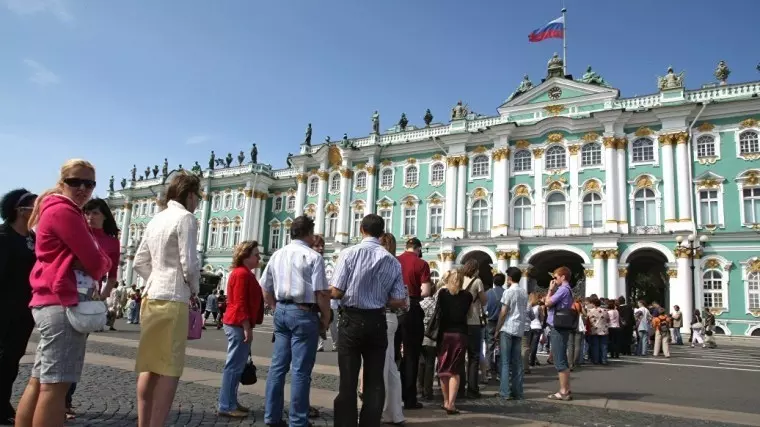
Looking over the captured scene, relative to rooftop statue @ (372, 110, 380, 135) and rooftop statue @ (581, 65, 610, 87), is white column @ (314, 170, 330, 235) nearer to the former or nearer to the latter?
rooftop statue @ (372, 110, 380, 135)

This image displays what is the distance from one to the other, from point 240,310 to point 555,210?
26.9 meters

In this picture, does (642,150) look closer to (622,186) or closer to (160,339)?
(622,186)

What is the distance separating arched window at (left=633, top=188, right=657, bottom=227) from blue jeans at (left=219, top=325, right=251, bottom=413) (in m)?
26.9

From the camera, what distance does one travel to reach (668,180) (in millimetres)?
27031

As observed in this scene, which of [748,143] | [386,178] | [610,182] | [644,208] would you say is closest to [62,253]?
[610,182]

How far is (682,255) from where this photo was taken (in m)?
25.6

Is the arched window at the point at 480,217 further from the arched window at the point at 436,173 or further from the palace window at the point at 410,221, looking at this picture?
the palace window at the point at 410,221

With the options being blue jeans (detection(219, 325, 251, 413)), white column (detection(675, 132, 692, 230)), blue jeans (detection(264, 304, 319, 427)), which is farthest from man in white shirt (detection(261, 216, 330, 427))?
white column (detection(675, 132, 692, 230))

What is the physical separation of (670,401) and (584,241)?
21397 millimetres

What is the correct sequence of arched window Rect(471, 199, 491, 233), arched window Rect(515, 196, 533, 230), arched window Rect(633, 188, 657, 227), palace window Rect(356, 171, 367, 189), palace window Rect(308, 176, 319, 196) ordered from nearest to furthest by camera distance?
arched window Rect(633, 188, 657, 227) → arched window Rect(515, 196, 533, 230) → arched window Rect(471, 199, 491, 233) → palace window Rect(356, 171, 367, 189) → palace window Rect(308, 176, 319, 196)

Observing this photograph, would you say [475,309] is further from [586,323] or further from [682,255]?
[682,255]

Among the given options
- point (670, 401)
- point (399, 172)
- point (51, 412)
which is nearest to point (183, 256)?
point (51, 412)

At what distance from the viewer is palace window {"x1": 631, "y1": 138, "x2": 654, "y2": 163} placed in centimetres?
2809

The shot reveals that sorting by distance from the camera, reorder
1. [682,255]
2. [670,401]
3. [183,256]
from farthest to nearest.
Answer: [682,255], [670,401], [183,256]
